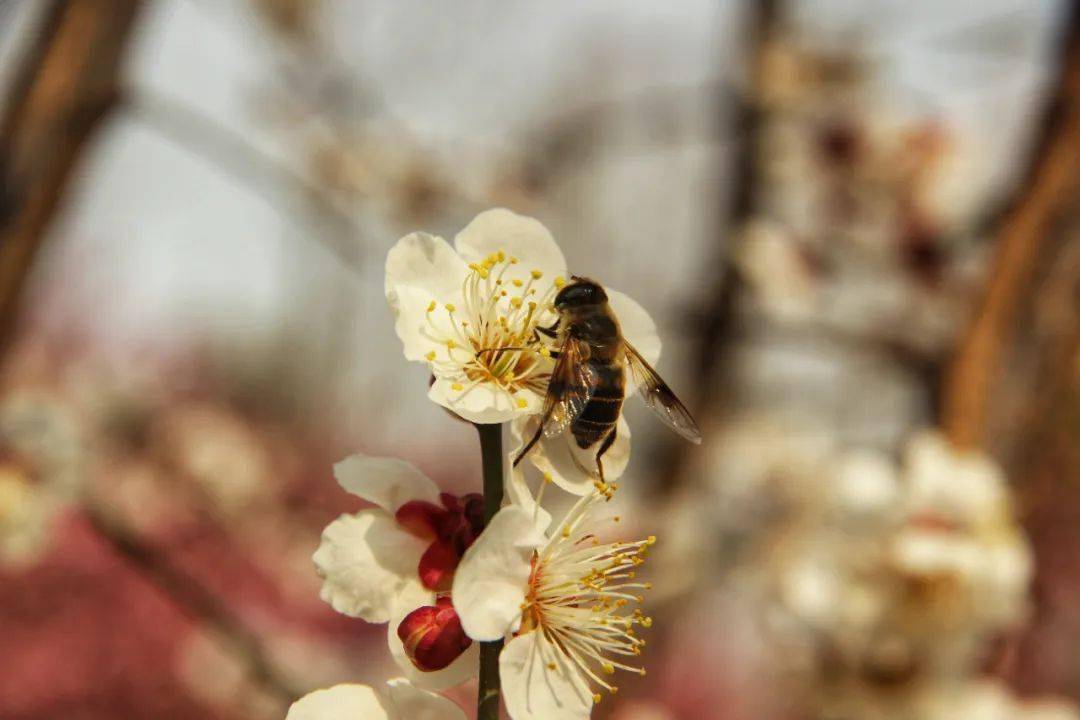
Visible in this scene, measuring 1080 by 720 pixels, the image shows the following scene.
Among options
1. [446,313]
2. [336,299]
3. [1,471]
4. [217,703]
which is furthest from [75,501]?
[336,299]

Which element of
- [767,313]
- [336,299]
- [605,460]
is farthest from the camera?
[336,299]

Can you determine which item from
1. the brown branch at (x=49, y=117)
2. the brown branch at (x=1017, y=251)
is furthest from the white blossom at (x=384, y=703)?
the brown branch at (x=1017, y=251)

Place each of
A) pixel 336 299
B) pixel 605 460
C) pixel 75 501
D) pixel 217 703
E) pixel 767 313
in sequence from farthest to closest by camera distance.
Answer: pixel 336 299
pixel 217 703
pixel 767 313
pixel 75 501
pixel 605 460

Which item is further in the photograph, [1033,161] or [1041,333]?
[1041,333]

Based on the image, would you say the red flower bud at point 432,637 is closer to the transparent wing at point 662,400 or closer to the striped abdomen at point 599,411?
the striped abdomen at point 599,411

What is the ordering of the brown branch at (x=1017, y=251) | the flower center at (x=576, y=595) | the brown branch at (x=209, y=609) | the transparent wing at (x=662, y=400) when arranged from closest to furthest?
the flower center at (x=576, y=595)
the transparent wing at (x=662, y=400)
the brown branch at (x=209, y=609)
the brown branch at (x=1017, y=251)

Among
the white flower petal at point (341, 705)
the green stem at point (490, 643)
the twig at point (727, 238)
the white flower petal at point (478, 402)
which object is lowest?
the twig at point (727, 238)

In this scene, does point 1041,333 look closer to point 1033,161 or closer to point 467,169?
point 1033,161
